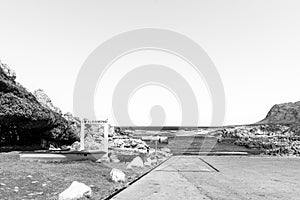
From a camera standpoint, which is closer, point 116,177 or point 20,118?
point 116,177

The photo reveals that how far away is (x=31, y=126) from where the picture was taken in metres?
21.6

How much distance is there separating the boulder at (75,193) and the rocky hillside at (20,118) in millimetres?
12121

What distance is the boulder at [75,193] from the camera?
877cm

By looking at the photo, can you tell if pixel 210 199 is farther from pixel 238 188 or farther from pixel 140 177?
pixel 140 177

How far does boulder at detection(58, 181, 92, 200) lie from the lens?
8766mm

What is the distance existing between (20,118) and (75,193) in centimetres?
1329

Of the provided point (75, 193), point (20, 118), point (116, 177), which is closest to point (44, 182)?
point (75, 193)

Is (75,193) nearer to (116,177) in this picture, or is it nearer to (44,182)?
(44,182)

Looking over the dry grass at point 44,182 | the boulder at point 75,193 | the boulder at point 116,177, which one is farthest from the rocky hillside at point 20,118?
the boulder at point 75,193

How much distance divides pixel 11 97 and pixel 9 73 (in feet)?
9.47

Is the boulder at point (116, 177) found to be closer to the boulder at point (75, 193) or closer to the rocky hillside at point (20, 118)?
the boulder at point (75, 193)

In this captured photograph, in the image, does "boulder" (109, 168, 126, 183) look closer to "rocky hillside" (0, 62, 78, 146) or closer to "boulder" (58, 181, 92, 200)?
"boulder" (58, 181, 92, 200)

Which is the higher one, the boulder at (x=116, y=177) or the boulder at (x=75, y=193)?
the boulder at (x=75, y=193)

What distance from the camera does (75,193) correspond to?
8.93 meters
